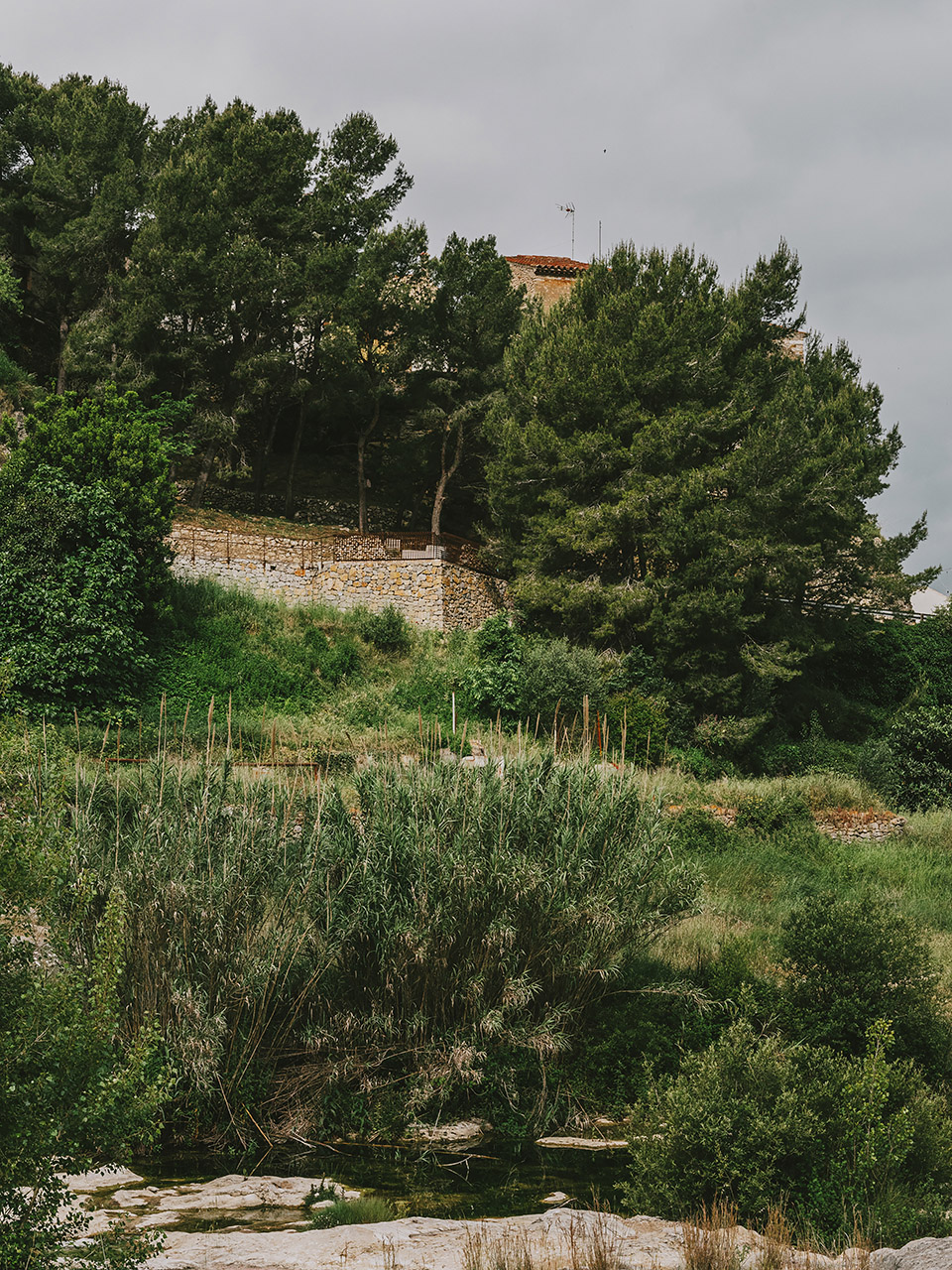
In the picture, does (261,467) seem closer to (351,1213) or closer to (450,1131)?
(450,1131)

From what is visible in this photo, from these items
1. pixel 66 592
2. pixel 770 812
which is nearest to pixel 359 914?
pixel 770 812

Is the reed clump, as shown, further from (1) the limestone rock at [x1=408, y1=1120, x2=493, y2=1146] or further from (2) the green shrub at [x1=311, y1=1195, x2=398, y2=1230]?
(1) the limestone rock at [x1=408, y1=1120, x2=493, y2=1146]

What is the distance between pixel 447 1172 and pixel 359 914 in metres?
1.96

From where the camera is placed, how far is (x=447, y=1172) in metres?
7.54

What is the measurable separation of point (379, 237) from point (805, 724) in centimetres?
1635

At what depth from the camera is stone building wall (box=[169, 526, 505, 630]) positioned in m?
24.5

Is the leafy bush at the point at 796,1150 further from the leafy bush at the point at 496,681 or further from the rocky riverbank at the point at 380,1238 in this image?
the leafy bush at the point at 496,681

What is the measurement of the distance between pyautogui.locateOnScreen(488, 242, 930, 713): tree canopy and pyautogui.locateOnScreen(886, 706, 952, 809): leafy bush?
293 centimetres

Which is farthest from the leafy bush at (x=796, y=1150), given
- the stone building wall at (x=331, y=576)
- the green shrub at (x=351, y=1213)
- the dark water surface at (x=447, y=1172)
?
the stone building wall at (x=331, y=576)

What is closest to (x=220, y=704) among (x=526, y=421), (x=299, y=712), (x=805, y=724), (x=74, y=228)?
(x=299, y=712)

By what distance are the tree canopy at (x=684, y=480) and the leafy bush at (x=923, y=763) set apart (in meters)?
2.93

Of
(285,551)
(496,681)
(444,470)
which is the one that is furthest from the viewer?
(444,470)

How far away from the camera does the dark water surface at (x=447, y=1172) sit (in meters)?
6.88

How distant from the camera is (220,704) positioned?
18562 mm
